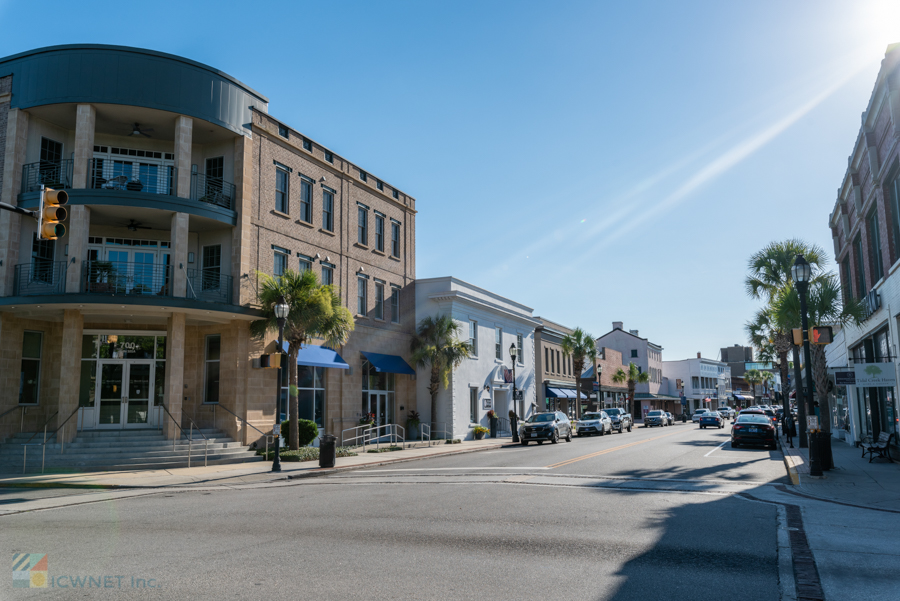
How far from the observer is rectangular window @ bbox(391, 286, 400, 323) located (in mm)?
34688

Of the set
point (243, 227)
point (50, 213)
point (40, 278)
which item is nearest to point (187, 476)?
point (50, 213)

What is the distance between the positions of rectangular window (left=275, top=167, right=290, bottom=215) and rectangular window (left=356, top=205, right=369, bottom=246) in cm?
543

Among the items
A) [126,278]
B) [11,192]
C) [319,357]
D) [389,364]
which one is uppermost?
[11,192]

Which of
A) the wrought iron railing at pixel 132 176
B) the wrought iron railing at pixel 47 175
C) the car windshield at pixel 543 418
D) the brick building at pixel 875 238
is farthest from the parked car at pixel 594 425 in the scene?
the wrought iron railing at pixel 47 175

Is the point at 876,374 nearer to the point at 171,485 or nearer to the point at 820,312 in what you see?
the point at 820,312

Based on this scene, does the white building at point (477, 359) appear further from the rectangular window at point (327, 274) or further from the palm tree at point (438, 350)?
the rectangular window at point (327, 274)

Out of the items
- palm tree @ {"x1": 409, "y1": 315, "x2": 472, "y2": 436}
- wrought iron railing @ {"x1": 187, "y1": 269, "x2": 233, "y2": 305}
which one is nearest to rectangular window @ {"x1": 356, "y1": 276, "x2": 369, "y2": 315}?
palm tree @ {"x1": 409, "y1": 315, "x2": 472, "y2": 436}

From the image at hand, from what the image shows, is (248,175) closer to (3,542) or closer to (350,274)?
(350,274)

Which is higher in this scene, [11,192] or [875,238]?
[11,192]

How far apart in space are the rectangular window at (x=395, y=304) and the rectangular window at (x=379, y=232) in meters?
2.30

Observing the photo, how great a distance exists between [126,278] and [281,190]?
23.1ft

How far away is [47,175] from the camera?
2295cm

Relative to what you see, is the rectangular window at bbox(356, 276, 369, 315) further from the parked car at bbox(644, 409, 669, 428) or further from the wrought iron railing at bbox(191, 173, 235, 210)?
the parked car at bbox(644, 409, 669, 428)

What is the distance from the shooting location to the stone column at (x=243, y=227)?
2397 cm
